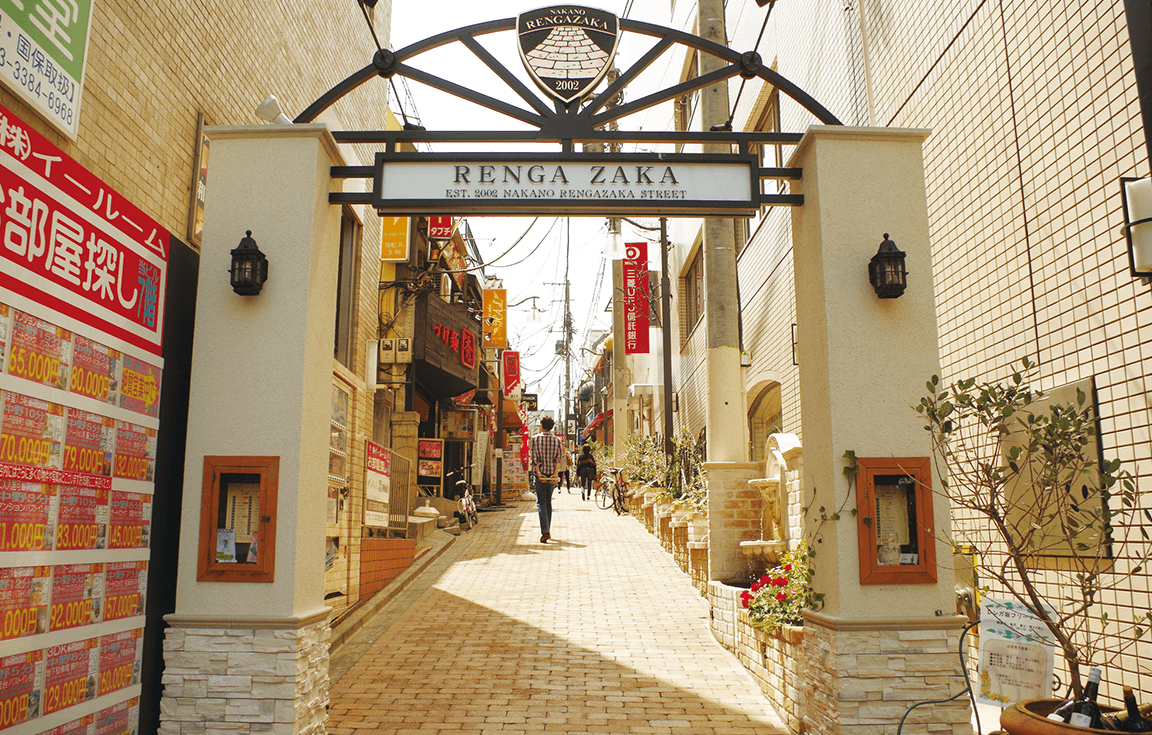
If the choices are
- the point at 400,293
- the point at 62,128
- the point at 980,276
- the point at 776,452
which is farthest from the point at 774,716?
the point at 400,293

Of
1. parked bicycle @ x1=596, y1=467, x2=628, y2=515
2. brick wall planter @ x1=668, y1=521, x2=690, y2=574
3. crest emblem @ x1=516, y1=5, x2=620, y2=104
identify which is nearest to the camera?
crest emblem @ x1=516, y1=5, x2=620, y2=104

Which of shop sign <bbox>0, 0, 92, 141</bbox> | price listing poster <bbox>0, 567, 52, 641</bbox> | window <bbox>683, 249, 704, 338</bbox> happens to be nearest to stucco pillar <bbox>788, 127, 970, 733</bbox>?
price listing poster <bbox>0, 567, 52, 641</bbox>

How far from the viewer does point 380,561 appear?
9.61 metres

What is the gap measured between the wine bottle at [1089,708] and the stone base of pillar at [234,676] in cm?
391

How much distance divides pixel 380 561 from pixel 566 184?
6.10 metres

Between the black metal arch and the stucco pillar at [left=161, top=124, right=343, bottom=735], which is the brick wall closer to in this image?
the stucco pillar at [left=161, top=124, right=343, bottom=735]

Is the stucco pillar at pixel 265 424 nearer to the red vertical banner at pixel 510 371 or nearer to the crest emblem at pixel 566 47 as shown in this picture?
the crest emblem at pixel 566 47

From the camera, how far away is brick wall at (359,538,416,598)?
891 centimetres

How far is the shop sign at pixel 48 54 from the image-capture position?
4008 millimetres

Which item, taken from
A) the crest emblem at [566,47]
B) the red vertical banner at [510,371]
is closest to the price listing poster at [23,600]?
the crest emblem at [566,47]

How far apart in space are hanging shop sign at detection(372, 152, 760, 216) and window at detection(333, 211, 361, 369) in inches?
172

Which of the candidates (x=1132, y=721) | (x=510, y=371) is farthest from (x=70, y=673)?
(x=510, y=371)

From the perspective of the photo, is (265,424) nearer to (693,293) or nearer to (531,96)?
(531,96)

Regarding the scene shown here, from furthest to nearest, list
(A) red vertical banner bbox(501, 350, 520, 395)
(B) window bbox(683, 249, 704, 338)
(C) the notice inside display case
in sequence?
(A) red vertical banner bbox(501, 350, 520, 395) < (B) window bbox(683, 249, 704, 338) < (C) the notice inside display case
